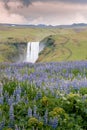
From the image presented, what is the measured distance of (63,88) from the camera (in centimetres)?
1748

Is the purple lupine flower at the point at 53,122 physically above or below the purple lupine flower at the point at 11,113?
below

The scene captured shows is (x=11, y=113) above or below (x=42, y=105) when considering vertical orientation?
below

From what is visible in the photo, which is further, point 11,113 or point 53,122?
point 11,113

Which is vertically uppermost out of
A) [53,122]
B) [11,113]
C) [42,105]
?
[42,105]

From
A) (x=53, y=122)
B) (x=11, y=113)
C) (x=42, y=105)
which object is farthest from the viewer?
(x=42, y=105)

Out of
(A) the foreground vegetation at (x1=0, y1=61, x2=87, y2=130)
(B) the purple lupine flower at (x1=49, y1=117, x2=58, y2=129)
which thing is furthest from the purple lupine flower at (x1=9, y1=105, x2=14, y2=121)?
(B) the purple lupine flower at (x1=49, y1=117, x2=58, y2=129)

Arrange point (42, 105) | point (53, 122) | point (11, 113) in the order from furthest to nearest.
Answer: point (42, 105), point (11, 113), point (53, 122)

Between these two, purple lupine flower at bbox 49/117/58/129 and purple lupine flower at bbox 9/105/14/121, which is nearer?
purple lupine flower at bbox 49/117/58/129

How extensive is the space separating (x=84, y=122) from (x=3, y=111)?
3011 mm

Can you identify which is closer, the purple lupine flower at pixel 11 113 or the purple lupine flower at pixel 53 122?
the purple lupine flower at pixel 53 122

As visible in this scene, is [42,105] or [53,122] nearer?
[53,122]

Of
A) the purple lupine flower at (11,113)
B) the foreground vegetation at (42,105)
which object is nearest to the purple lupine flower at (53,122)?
the foreground vegetation at (42,105)

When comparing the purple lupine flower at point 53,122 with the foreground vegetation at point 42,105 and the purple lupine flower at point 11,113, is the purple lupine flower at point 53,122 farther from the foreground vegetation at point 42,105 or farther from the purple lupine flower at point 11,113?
the purple lupine flower at point 11,113

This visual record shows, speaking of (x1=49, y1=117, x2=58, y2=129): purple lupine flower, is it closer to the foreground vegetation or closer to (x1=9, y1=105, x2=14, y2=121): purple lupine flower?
the foreground vegetation
